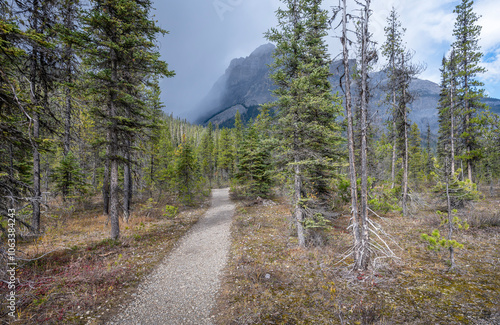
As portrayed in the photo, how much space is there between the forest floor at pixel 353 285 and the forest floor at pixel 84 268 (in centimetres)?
368

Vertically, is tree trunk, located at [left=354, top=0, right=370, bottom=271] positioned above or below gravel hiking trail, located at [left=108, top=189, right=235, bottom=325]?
above

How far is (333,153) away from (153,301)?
11093mm

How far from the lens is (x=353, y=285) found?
6.99 metres

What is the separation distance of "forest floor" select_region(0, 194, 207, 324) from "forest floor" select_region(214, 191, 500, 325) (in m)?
3.68

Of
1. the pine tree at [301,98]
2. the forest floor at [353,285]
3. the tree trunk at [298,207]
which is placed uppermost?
the pine tree at [301,98]

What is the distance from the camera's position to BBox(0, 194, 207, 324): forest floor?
5348 mm

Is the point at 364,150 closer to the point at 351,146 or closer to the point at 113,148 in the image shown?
the point at 351,146

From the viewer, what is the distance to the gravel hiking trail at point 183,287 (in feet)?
18.3

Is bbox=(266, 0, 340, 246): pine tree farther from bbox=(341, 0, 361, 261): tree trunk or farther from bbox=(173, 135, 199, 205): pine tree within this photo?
Result: bbox=(173, 135, 199, 205): pine tree

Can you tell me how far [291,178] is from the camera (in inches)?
429

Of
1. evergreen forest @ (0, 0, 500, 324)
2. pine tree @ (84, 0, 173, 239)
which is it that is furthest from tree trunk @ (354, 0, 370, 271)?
pine tree @ (84, 0, 173, 239)

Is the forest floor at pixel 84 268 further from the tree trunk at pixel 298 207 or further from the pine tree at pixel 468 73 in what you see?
the pine tree at pixel 468 73

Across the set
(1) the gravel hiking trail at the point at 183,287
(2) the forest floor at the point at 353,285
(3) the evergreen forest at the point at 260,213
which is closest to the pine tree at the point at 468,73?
(3) the evergreen forest at the point at 260,213

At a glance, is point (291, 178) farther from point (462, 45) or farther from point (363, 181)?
point (462, 45)
